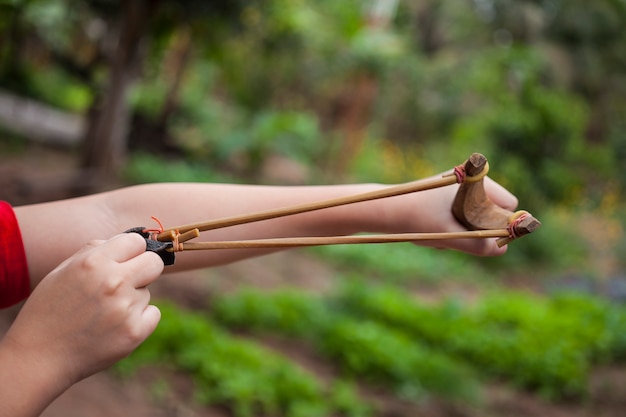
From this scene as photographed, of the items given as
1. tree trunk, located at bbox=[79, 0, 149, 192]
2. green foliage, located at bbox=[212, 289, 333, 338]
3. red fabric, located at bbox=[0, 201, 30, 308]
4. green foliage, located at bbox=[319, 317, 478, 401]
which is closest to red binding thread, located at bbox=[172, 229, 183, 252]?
red fabric, located at bbox=[0, 201, 30, 308]

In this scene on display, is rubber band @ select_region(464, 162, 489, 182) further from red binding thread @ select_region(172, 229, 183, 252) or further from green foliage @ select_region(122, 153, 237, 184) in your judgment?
green foliage @ select_region(122, 153, 237, 184)

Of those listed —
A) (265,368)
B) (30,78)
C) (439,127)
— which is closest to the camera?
(265,368)

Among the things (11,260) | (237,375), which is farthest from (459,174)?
(237,375)

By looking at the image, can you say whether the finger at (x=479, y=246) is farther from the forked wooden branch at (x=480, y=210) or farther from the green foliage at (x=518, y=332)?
the green foliage at (x=518, y=332)

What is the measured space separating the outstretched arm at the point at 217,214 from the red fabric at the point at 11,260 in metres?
0.02

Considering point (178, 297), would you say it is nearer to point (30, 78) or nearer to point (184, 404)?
point (184, 404)

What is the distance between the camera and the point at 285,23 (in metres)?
7.11

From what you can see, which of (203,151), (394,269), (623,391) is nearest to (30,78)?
(203,151)

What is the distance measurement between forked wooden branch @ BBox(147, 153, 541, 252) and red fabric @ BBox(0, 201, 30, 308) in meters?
0.32

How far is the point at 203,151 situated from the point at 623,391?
7029mm

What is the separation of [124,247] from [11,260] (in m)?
0.36

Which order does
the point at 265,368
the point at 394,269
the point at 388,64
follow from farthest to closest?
the point at 388,64 → the point at 394,269 → the point at 265,368

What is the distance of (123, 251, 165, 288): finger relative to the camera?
0.85 metres

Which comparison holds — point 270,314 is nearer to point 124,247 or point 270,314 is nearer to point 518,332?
point 518,332
